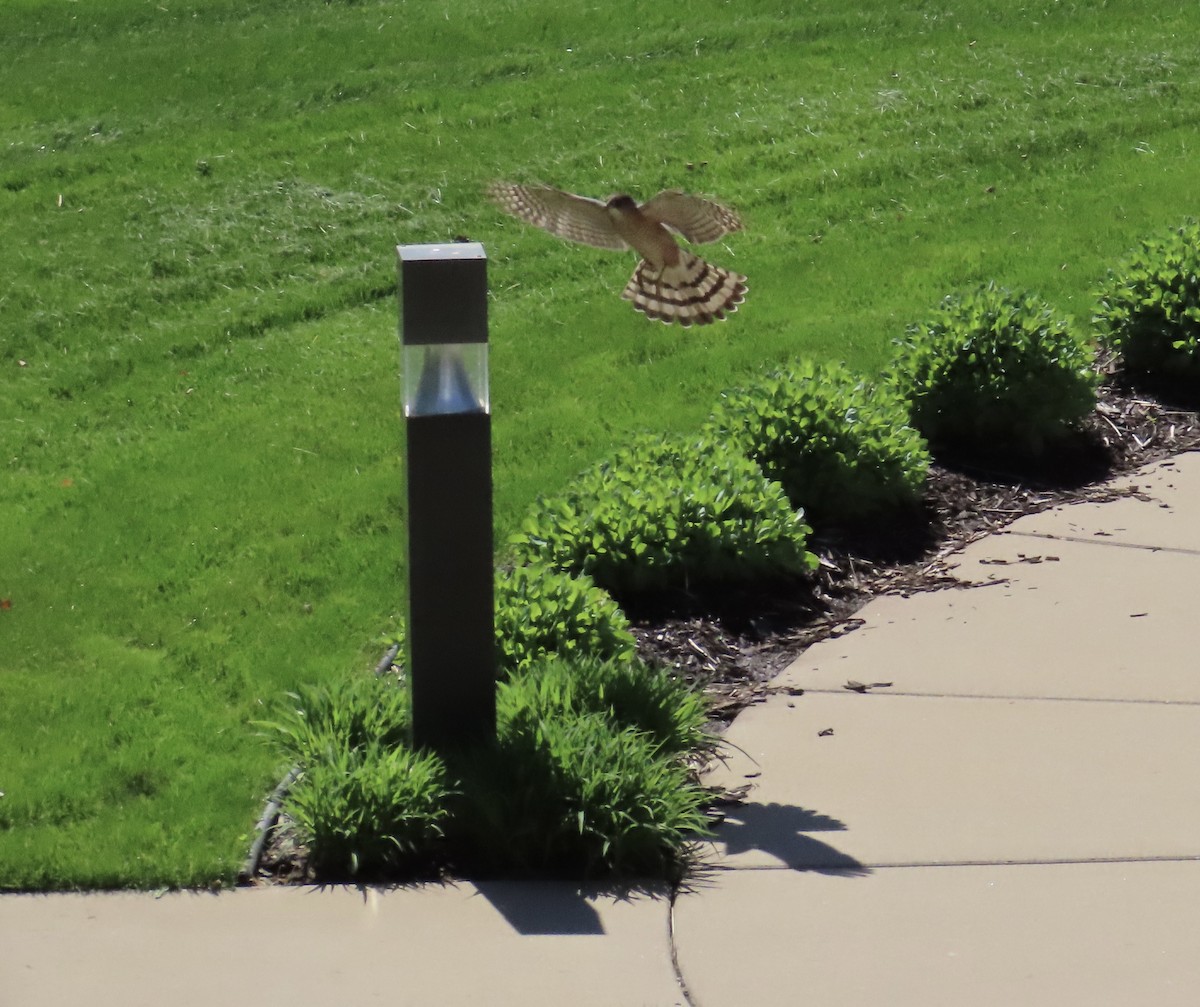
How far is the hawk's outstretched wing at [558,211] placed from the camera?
5.88 metres

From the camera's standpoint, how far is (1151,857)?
443cm

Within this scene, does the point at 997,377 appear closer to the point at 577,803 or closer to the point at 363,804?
the point at 577,803

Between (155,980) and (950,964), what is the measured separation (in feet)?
6.09

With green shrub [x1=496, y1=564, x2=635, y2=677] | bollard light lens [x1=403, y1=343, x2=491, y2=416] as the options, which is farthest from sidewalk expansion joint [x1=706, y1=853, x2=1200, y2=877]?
bollard light lens [x1=403, y1=343, x2=491, y2=416]

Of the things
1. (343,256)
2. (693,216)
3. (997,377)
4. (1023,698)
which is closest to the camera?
(1023,698)

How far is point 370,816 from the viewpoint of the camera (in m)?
4.43

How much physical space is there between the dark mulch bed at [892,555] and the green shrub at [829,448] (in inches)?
5.7

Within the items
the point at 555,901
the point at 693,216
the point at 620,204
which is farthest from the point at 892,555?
the point at 555,901

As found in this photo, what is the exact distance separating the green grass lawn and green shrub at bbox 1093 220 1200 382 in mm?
713

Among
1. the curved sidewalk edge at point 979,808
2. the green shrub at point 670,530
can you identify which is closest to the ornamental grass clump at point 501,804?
the curved sidewalk edge at point 979,808

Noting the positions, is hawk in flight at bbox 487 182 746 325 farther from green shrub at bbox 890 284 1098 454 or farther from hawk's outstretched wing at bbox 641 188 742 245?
green shrub at bbox 890 284 1098 454

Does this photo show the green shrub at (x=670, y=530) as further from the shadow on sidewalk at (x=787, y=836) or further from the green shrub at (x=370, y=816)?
the green shrub at (x=370, y=816)

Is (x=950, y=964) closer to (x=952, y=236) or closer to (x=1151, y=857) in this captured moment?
(x=1151, y=857)

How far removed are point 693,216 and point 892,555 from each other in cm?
159
